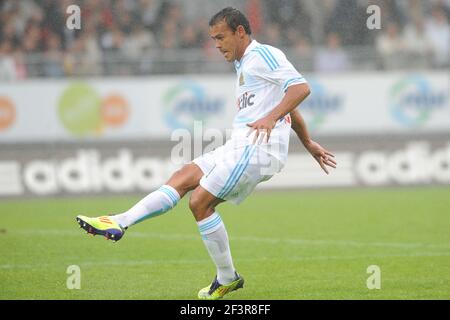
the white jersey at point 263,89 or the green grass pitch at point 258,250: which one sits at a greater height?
the white jersey at point 263,89

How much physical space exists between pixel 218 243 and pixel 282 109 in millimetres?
1182

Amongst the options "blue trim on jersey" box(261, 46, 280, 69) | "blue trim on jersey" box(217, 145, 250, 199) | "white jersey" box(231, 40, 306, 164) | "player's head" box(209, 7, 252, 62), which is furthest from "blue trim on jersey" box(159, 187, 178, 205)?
"blue trim on jersey" box(261, 46, 280, 69)

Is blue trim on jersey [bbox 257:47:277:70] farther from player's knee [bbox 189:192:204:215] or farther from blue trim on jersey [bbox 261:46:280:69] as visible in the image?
player's knee [bbox 189:192:204:215]

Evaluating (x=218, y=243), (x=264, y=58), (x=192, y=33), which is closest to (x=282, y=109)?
(x=264, y=58)

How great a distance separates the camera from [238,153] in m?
7.79

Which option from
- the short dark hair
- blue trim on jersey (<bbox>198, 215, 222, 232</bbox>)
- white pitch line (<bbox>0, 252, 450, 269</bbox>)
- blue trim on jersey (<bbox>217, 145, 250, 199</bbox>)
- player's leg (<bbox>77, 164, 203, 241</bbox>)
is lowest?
white pitch line (<bbox>0, 252, 450, 269</bbox>)

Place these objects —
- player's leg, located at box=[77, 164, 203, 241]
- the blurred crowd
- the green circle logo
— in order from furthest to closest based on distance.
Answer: the blurred crowd, the green circle logo, player's leg, located at box=[77, 164, 203, 241]

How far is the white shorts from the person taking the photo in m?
7.70

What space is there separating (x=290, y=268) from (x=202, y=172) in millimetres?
1931

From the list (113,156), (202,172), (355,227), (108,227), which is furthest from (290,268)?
(113,156)

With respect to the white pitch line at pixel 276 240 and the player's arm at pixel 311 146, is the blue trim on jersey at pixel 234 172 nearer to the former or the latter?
the player's arm at pixel 311 146

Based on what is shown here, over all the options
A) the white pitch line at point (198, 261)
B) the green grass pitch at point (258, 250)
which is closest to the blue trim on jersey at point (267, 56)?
the green grass pitch at point (258, 250)

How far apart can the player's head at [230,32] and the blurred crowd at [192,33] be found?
10664 millimetres

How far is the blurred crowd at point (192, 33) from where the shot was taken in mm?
18781
